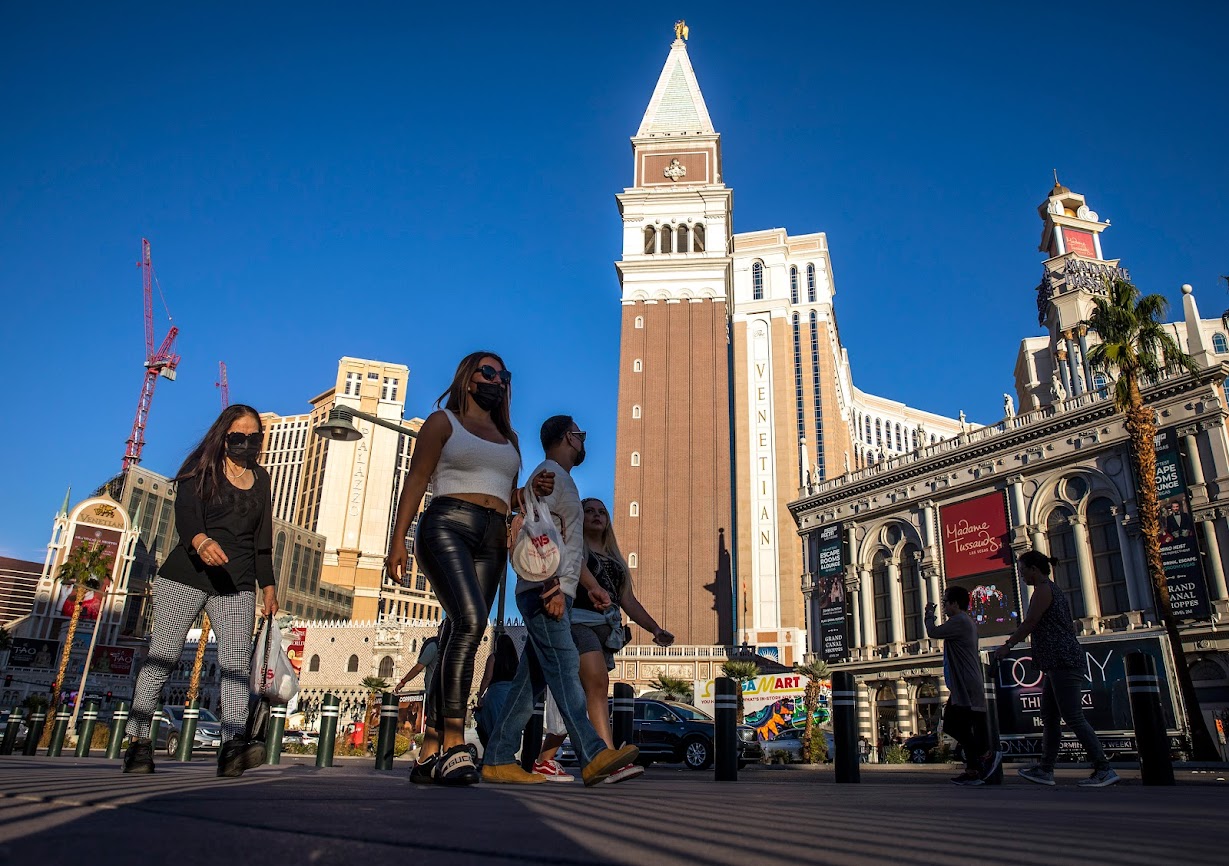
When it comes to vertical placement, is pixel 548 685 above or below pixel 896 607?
below

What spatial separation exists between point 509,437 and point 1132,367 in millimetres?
21589

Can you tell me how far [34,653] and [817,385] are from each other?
73.2m

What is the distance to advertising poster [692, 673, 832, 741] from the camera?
3534 cm

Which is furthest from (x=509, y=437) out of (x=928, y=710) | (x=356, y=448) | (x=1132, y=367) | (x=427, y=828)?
(x=356, y=448)

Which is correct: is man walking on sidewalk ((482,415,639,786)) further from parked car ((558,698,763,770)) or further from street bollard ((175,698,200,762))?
parked car ((558,698,763,770))

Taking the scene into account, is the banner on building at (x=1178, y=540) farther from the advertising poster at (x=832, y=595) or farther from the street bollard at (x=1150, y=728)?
the street bollard at (x=1150, y=728)

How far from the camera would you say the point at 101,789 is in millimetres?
2543

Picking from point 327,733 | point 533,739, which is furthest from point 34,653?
point 533,739

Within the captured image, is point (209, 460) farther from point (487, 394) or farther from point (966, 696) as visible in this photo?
point (966, 696)

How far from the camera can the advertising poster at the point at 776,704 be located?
35.3m

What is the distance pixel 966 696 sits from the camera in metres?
7.51

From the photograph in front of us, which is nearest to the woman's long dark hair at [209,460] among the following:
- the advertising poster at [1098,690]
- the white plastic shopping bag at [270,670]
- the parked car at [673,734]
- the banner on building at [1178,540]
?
the white plastic shopping bag at [270,670]

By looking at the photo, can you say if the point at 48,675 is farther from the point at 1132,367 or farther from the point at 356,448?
the point at 1132,367

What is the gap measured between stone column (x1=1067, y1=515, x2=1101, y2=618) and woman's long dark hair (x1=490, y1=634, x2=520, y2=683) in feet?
104
